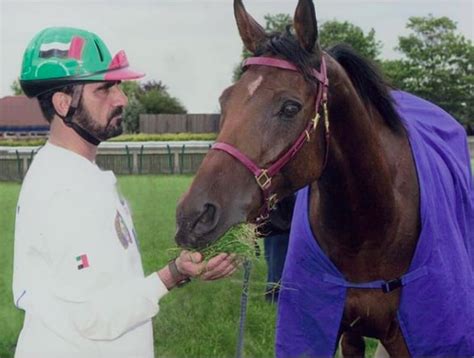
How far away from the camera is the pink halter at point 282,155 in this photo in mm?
2467

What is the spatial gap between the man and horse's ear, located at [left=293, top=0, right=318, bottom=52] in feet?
2.26

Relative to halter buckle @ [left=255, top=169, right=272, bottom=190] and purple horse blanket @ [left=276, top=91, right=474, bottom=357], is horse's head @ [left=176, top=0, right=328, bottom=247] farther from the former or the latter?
purple horse blanket @ [left=276, top=91, right=474, bottom=357]

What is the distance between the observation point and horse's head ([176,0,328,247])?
7.63 ft

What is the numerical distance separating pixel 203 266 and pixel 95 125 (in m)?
0.50

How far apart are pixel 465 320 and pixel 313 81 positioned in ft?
4.33

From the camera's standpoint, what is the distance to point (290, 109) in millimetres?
2582

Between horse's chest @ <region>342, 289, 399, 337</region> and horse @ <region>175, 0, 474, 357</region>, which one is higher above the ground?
horse @ <region>175, 0, 474, 357</region>

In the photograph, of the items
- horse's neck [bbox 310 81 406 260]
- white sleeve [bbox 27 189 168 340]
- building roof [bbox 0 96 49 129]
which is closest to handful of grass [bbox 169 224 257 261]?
white sleeve [bbox 27 189 168 340]

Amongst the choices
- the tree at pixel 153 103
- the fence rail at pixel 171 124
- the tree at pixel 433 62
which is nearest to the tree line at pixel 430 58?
the tree at pixel 433 62

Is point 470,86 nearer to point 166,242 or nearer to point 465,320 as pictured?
point 166,242

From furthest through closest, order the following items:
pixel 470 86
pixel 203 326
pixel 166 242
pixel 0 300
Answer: pixel 470 86 < pixel 166 242 < pixel 0 300 < pixel 203 326

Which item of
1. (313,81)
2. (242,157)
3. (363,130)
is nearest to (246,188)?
(242,157)

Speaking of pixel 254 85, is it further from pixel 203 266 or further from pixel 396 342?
pixel 396 342

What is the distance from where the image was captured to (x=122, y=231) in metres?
2.09
